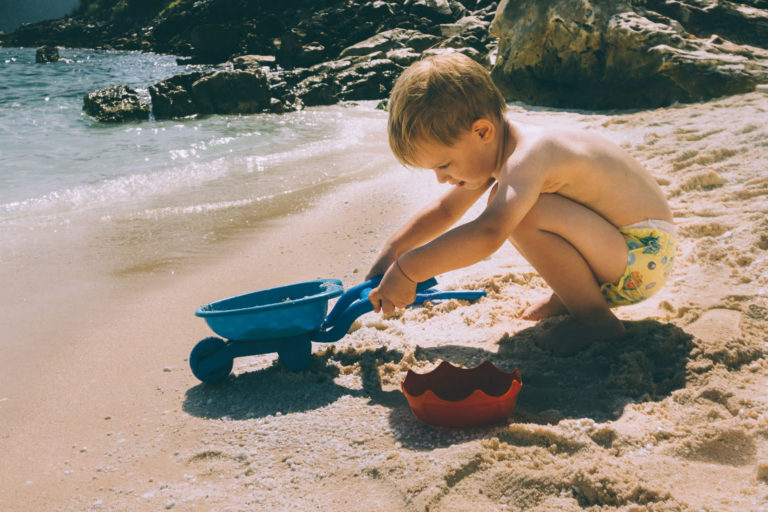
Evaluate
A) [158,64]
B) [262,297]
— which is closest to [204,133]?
[262,297]

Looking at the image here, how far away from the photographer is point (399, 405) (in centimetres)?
186

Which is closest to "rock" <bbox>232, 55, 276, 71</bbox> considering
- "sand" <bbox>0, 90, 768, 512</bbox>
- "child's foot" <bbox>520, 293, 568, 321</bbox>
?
"sand" <bbox>0, 90, 768, 512</bbox>

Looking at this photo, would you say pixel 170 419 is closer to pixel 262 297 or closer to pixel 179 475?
pixel 179 475

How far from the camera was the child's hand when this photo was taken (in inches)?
75.1

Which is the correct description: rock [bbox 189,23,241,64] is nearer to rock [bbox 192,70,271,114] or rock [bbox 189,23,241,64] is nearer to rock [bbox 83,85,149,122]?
rock [bbox 192,70,271,114]

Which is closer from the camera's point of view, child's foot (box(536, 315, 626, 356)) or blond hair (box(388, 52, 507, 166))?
blond hair (box(388, 52, 507, 166))

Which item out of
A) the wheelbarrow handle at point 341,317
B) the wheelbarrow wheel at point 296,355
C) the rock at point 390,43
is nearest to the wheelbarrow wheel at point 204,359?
the wheelbarrow wheel at point 296,355

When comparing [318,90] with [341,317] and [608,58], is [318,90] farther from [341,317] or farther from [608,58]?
[341,317]

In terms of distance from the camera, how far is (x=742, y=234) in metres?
2.61

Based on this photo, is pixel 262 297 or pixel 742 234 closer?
pixel 262 297

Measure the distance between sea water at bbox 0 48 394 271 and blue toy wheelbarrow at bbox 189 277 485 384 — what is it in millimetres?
1412

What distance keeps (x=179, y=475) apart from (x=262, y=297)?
824mm

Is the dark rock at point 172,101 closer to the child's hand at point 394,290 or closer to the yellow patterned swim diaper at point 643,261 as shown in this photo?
the child's hand at point 394,290

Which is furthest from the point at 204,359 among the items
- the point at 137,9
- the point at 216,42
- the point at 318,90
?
the point at 137,9
